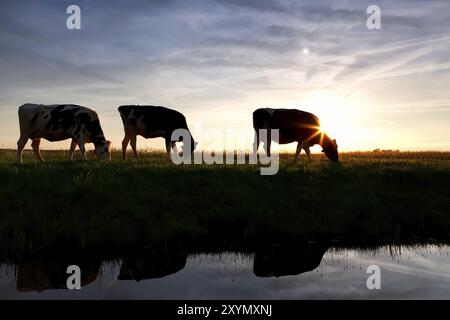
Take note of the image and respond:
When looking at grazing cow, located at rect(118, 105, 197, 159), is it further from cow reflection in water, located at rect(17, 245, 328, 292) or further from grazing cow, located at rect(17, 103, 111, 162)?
cow reflection in water, located at rect(17, 245, 328, 292)

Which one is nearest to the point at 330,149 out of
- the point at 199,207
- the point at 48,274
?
the point at 199,207

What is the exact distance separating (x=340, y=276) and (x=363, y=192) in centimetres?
Answer: 609

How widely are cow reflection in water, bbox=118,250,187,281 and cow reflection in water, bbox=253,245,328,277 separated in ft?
5.47

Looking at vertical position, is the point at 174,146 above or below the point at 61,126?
below

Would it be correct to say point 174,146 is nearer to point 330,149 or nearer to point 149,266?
point 330,149

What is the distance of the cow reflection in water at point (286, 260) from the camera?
31.7 ft

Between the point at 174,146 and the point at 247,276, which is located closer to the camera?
the point at 247,276

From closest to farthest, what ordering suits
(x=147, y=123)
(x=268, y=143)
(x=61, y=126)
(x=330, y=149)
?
(x=61, y=126) < (x=147, y=123) < (x=330, y=149) < (x=268, y=143)

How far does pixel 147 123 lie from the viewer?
888 inches

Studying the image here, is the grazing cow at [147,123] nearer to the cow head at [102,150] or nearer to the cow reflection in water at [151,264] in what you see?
the cow head at [102,150]

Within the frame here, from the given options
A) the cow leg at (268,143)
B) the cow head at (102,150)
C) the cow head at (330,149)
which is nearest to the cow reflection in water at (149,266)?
the cow head at (102,150)

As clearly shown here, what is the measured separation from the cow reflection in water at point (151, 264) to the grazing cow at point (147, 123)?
1180 centimetres

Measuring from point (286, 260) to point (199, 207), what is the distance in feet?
11.4

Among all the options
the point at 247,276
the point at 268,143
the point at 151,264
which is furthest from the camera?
the point at 268,143
